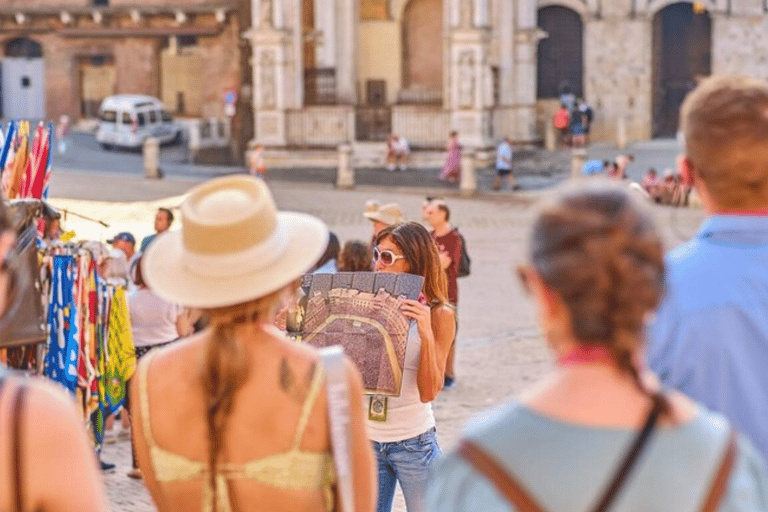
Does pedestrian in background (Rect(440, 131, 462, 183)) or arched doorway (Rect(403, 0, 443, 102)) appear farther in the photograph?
arched doorway (Rect(403, 0, 443, 102))

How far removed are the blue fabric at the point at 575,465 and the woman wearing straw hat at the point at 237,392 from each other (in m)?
0.88

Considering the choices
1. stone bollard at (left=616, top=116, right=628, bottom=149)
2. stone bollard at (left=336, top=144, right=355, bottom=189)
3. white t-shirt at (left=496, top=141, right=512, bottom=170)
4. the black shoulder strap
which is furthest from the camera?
stone bollard at (left=616, top=116, right=628, bottom=149)

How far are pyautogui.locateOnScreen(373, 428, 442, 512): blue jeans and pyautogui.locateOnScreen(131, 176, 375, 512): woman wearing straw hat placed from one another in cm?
249

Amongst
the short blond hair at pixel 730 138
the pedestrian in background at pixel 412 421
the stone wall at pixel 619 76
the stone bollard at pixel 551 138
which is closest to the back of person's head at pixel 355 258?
the pedestrian in background at pixel 412 421

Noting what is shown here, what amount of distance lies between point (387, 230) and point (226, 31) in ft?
125

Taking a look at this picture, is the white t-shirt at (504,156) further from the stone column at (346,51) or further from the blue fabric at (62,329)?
the blue fabric at (62,329)

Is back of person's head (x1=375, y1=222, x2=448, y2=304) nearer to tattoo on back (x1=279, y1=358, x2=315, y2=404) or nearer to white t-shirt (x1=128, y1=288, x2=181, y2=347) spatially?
tattoo on back (x1=279, y1=358, x2=315, y2=404)

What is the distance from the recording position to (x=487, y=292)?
20844mm

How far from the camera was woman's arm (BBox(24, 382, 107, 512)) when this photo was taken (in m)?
3.38

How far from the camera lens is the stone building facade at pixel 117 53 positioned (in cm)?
4453

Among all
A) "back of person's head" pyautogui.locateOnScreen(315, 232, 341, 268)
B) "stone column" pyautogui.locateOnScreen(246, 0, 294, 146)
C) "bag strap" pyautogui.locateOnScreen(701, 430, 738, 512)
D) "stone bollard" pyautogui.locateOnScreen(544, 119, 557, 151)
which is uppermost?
"stone column" pyautogui.locateOnScreen(246, 0, 294, 146)

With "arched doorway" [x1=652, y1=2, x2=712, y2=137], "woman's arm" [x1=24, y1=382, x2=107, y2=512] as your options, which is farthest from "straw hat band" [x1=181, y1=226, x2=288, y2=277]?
"arched doorway" [x1=652, y1=2, x2=712, y2=137]

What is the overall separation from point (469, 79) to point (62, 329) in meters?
29.5

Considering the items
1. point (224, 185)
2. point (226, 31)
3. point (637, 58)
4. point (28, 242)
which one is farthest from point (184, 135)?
point (224, 185)
